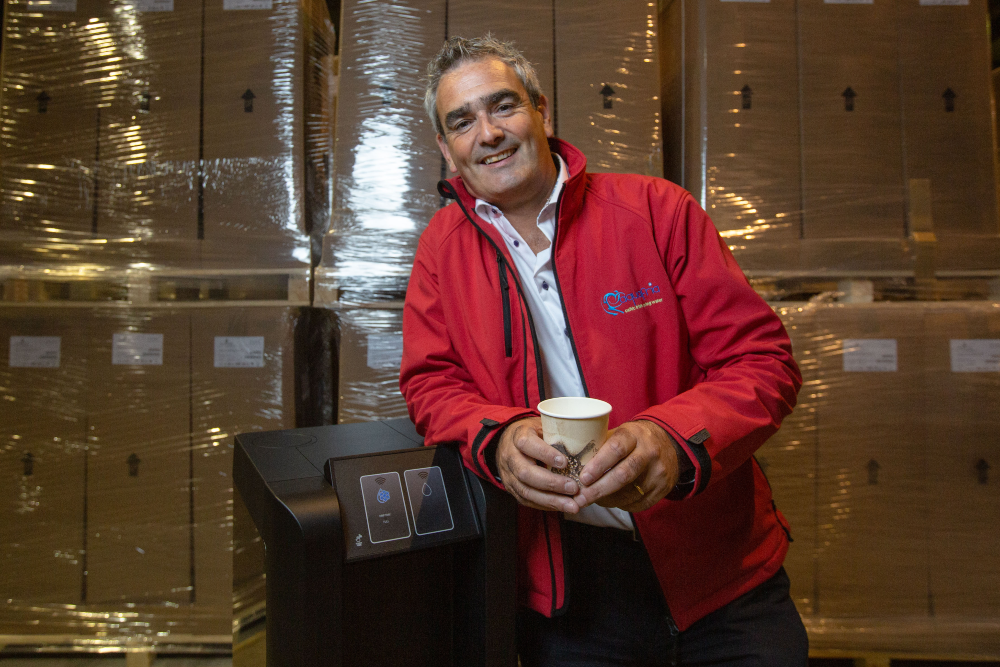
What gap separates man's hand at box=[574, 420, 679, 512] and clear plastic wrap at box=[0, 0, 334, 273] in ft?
4.79

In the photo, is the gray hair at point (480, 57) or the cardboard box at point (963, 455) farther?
the cardboard box at point (963, 455)

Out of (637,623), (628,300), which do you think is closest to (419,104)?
(628,300)

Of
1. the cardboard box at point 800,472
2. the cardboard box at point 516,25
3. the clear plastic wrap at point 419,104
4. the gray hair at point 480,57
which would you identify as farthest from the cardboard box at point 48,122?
the cardboard box at point 800,472

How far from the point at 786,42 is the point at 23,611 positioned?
3.33 metres

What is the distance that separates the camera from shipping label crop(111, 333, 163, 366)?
190 centimetres

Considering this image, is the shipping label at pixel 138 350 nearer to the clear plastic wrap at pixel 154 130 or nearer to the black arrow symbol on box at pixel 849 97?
the clear plastic wrap at pixel 154 130

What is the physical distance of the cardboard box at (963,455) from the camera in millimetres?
1796

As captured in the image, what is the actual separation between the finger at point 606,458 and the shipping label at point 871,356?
1.37 meters

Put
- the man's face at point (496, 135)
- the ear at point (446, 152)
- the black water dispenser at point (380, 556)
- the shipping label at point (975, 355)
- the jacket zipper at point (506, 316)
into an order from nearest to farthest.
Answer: the black water dispenser at point (380, 556)
the jacket zipper at point (506, 316)
the man's face at point (496, 135)
the ear at point (446, 152)
the shipping label at point (975, 355)

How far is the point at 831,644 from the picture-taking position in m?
1.82

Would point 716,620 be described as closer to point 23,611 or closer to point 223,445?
point 223,445

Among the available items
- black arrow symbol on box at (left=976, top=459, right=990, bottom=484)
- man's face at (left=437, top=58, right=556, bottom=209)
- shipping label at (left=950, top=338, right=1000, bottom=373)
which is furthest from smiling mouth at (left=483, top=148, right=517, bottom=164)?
black arrow symbol on box at (left=976, top=459, right=990, bottom=484)

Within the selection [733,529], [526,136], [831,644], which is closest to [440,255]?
[526,136]

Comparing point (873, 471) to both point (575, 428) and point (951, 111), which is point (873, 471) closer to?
point (951, 111)
